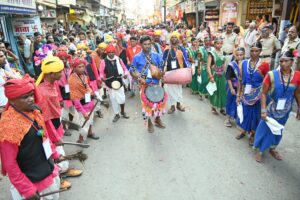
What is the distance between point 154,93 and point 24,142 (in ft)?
10.7

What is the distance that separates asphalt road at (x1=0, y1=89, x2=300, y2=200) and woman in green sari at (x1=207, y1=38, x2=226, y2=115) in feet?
2.26

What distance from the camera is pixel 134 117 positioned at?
256 inches

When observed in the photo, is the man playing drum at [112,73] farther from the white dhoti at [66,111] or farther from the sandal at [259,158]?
the sandal at [259,158]

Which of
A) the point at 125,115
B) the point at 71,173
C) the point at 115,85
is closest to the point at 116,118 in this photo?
the point at 125,115

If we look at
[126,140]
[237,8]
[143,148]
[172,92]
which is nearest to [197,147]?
[143,148]

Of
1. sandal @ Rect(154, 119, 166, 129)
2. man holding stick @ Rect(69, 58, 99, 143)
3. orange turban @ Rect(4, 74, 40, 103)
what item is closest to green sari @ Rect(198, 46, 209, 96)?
sandal @ Rect(154, 119, 166, 129)

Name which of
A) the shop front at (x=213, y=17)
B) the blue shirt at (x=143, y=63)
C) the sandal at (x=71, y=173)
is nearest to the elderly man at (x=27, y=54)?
the blue shirt at (x=143, y=63)

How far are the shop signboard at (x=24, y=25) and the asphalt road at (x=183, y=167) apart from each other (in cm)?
843

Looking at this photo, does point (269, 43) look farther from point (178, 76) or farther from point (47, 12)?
point (47, 12)

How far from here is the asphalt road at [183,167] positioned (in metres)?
3.55

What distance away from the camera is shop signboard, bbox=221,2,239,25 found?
51.9 ft

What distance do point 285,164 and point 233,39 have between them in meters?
5.41

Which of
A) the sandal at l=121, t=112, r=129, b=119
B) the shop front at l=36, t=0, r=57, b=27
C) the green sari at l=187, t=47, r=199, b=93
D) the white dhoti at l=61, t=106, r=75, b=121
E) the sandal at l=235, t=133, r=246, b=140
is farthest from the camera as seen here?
the shop front at l=36, t=0, r=57, b=27

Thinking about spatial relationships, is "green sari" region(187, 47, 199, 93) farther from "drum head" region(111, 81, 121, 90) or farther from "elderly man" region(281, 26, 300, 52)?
"drum head" region(111, 81, 121, 90)
